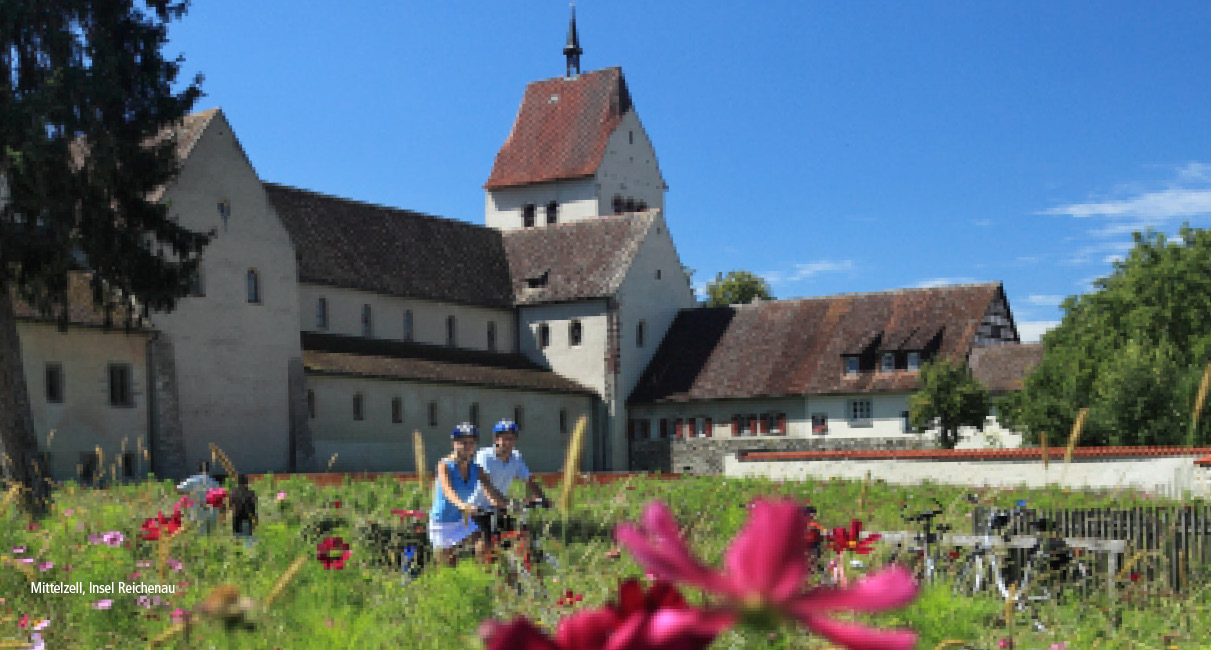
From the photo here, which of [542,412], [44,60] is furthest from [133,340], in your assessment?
[542,412]

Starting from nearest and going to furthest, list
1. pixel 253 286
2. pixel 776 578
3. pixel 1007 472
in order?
pixel 776 578, pixel 1007 472, pixel 253 286

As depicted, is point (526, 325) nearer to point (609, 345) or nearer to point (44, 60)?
point (609, 345)

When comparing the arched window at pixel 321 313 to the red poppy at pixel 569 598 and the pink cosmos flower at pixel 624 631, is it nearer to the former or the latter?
the red poppy at pixel 569 598

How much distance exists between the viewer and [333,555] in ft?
18.8

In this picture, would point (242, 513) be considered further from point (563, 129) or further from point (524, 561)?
point (563, 129)

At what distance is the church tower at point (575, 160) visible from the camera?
→ 70.2m

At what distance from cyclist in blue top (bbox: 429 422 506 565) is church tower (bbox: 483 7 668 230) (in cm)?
5853

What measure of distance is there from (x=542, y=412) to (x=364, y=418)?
32.0ft

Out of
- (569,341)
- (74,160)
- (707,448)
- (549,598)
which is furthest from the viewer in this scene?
(569,341)

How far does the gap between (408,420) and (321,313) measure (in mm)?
5325

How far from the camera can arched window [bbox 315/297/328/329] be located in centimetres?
5233

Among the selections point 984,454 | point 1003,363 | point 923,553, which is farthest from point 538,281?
point 923,553

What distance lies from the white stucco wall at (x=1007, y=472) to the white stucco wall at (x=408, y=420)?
1538 centimetres

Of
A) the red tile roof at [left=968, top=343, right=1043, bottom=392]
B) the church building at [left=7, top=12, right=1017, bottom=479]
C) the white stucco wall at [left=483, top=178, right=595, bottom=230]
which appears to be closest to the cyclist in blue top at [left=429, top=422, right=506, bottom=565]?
the church building at [left=7, top=12, right=1017, bottom=479]
